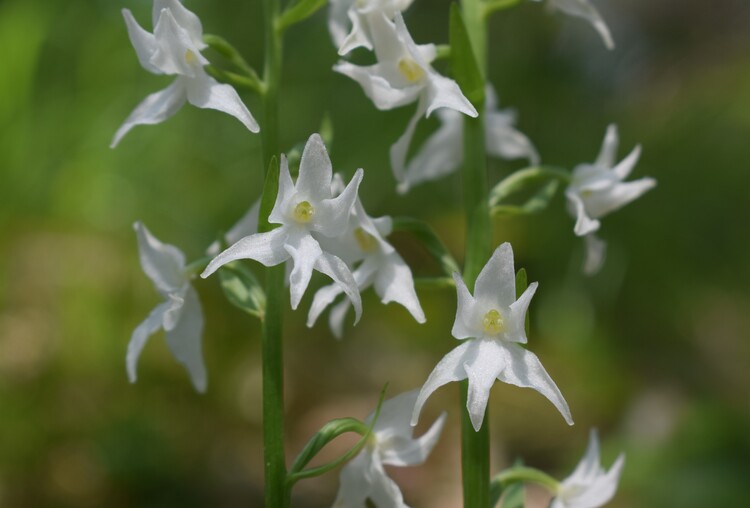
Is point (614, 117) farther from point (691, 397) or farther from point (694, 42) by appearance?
point (694, 42)

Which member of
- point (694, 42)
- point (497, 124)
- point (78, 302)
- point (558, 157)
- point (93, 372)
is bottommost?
point (93, 372)

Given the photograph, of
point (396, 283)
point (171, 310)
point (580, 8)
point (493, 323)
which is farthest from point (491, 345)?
point (580, 8)

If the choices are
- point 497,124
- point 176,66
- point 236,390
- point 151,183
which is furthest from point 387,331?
point 176,66

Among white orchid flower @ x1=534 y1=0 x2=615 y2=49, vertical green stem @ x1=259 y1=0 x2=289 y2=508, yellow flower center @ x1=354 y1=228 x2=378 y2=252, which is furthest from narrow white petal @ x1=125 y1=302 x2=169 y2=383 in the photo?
white orchid flower @ x1=534 y1=0 x2=615 y2=49

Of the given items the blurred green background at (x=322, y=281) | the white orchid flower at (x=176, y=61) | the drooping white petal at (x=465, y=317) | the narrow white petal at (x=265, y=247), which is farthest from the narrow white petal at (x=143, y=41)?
the blurred green background at (x=322, y=281)

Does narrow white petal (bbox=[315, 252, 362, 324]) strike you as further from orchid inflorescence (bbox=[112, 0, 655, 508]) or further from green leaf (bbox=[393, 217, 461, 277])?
green leaf (bbox=[393, 217, 461, 277])

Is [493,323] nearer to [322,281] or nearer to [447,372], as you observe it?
[447,372]
